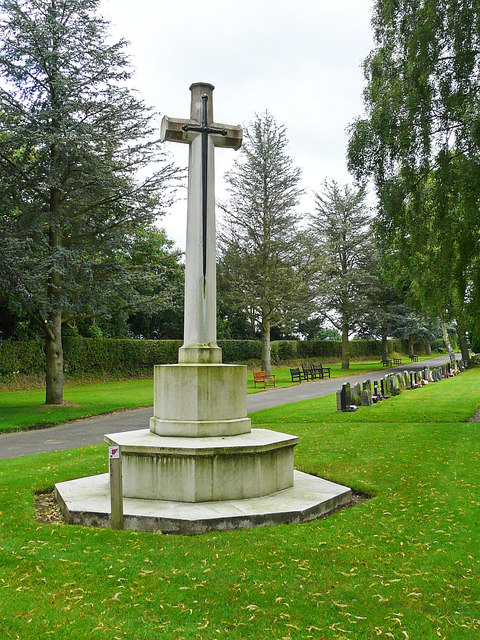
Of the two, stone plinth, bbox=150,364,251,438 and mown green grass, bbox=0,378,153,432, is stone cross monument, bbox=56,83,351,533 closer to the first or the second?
stone plinth, bbox=150,364,251,438

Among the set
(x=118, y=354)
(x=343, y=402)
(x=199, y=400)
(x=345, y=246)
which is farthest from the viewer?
(x=345, y=246)

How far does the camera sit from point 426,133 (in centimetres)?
1207

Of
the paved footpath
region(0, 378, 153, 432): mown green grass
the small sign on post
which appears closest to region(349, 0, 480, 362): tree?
the paved footpath

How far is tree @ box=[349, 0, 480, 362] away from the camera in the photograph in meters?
11.5

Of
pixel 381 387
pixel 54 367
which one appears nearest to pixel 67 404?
pixel 54 367

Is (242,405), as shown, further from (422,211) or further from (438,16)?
(438,16)

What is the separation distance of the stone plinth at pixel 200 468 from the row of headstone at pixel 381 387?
1007 cm

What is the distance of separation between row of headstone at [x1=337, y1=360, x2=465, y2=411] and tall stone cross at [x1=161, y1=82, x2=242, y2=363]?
32.3ft

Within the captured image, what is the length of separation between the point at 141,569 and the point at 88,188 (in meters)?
16.0

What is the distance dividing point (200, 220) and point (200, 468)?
3.48 m

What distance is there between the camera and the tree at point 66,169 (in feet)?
54.6

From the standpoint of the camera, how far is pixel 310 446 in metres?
10.5

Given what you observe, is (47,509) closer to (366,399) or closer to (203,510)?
Result: (203,510)

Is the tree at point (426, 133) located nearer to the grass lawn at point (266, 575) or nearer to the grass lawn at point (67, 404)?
the grass lawn at point (266, 575)
